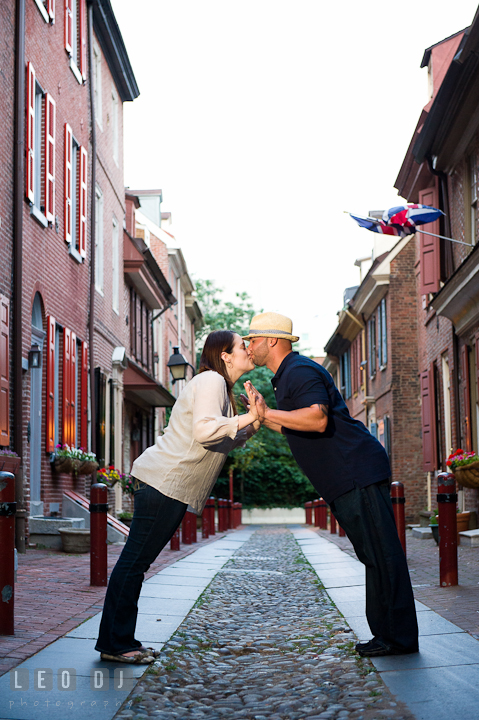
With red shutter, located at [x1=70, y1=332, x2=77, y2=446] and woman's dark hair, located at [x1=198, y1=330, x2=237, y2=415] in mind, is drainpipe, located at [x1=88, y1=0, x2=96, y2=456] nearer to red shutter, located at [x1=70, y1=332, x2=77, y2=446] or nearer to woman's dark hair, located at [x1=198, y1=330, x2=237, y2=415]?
red shutter, located at [x1=70, y1=332, x2=77, y2=446]

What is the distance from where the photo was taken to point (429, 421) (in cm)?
1931

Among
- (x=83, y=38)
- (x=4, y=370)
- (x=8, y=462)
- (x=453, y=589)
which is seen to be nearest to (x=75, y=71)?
(x=83, y=38)

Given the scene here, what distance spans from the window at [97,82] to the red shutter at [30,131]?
226 inches

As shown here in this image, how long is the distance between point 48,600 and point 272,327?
10.4ft

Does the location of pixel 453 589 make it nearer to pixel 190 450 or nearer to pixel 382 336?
pixel 190 450

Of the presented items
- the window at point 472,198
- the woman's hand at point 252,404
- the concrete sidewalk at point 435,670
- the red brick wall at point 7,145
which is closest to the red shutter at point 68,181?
the red brick wall at point 7,145

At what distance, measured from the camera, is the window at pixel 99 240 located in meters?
18.3

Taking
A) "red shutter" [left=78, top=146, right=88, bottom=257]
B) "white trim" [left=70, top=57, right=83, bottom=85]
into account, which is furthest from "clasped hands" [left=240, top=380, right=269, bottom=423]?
"white trim" [left=70, top=57, right=83, bottom=85]

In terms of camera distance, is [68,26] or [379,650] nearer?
[379,650]

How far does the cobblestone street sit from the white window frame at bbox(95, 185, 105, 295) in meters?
11.7

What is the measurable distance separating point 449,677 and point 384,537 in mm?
760

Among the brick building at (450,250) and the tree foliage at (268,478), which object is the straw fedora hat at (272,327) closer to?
the brick building at (450,250)

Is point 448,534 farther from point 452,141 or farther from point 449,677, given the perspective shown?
point 452,141

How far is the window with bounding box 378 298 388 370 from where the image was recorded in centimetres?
2502
